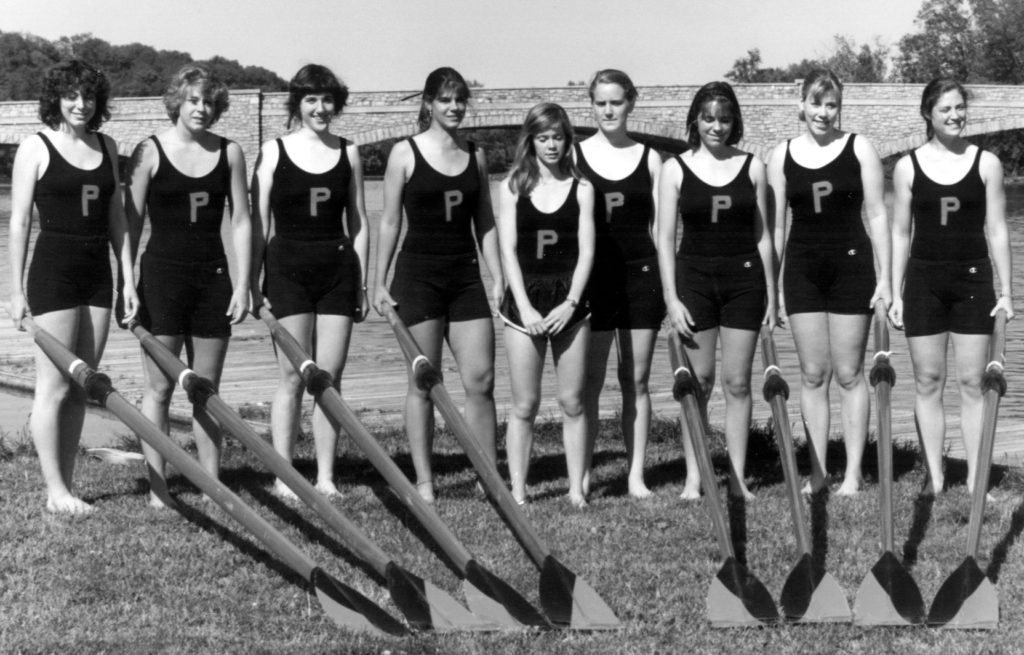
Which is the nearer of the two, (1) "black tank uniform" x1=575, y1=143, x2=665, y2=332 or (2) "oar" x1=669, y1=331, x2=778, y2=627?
(2) "oar" x1=669, y1=331, x2=778, y2=627

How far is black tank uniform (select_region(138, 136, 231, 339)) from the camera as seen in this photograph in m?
5.55

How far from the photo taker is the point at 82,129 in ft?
18.1

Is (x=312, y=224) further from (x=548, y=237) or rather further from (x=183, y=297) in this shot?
(x=548, y=237)

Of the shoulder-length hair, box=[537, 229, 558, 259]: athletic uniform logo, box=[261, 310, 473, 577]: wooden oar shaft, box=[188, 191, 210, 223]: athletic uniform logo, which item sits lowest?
box=[261, 310, 473, 577]: wooden oar shaft

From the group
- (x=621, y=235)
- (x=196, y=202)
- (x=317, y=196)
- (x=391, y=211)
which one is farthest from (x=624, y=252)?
(x=196, y=202)

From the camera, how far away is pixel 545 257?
568 cm

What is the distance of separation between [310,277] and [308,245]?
0.44 ft

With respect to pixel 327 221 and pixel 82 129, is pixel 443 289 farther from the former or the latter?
pixel 82 129

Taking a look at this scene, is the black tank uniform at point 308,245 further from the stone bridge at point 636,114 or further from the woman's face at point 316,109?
the stone bridge at point 636,114

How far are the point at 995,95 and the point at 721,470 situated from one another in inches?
1728

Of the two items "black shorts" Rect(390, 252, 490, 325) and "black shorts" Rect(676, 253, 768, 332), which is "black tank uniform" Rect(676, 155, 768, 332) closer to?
"black shorts" Rect(676, 253, 768, 332)

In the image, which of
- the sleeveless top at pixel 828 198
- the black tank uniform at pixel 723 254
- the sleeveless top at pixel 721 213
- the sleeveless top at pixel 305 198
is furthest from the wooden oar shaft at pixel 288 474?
the sleeveless top at pixel 828 198

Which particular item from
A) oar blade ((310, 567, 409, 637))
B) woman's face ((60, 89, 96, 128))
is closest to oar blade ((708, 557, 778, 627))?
oar blade ((310, 567, 409, 637))

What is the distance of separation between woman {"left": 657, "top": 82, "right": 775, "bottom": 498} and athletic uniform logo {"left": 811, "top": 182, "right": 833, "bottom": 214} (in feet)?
0.68
